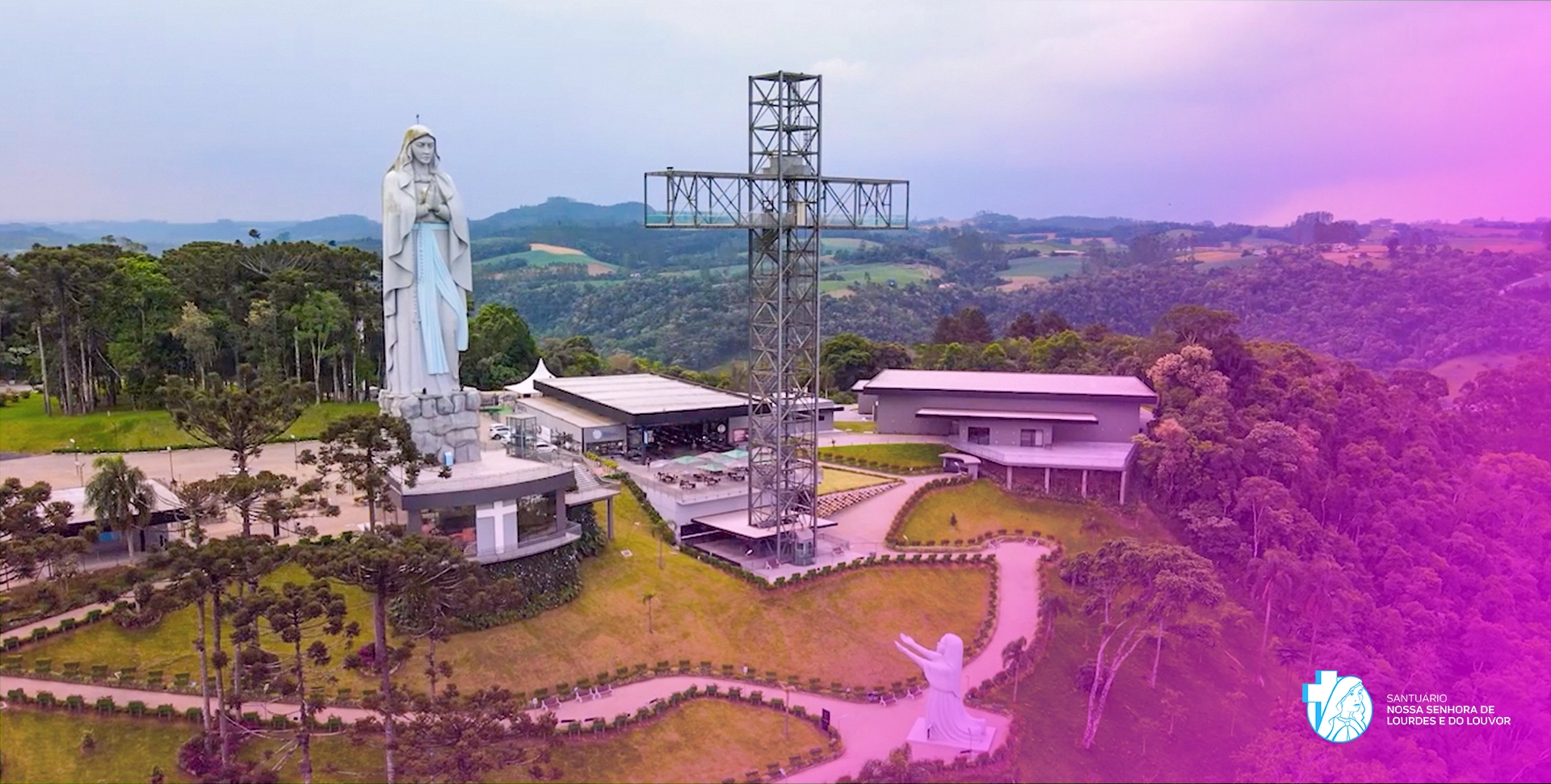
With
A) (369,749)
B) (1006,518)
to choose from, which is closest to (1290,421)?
(1006,518)

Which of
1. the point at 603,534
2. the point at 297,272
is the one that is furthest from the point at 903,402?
the point at 297,272

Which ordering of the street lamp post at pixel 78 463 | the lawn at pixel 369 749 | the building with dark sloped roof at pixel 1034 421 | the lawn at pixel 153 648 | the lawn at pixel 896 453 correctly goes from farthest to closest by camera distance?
the lawn at pixel 896 453 → the building with dark sloped roof at pixel 1034 421 → the street lamp post at pixel 78 463 → the lawn at pixel 153 648 → the lawn at pixel 369 749

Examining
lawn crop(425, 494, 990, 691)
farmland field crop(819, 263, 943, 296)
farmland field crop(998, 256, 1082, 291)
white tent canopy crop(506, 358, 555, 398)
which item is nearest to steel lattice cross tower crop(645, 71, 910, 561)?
lawn crop(425, 494, 990, 691)

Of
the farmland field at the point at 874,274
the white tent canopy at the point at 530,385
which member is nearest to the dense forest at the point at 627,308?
the farmland field at the point at 874,274

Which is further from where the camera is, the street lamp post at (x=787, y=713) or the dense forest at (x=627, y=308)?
the dense forest at (x=627, y=308)

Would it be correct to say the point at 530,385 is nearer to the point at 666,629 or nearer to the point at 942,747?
the point at 666,629

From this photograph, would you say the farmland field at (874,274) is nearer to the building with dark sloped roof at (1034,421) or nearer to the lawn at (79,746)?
the building with dark sloped roof at (1034,421)
